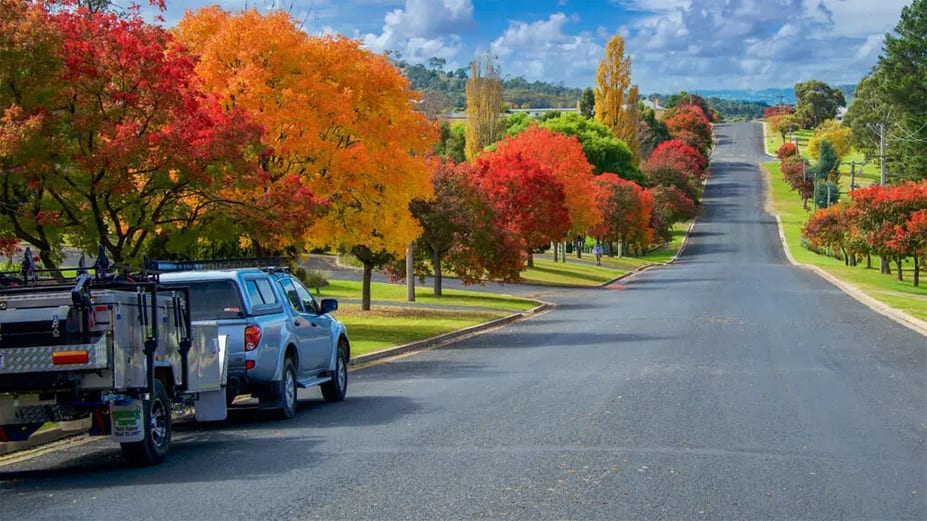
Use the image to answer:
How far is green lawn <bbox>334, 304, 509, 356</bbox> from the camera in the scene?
26953 millimetres

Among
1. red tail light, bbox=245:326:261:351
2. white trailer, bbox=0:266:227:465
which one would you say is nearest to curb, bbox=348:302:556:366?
red tail light, bbox=245:326:261:351

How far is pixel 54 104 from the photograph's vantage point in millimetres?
18750

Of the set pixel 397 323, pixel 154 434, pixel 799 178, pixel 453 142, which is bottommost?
pixel 397 323

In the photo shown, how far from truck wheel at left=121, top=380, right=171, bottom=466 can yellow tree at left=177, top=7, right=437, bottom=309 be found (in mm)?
12520

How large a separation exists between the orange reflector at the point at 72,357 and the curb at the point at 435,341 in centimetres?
1237

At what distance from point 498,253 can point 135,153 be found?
2845 centimetres

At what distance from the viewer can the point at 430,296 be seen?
1865 inches

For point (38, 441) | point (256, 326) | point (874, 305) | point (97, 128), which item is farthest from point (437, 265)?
point (38, 441)

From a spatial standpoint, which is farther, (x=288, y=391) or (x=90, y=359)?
(x=288, y=391)

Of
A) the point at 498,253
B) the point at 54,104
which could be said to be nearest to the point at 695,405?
the point at 54,104

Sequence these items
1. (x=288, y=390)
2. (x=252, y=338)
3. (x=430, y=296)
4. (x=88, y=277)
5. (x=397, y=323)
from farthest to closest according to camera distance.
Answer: (x=430, y=296) → (x=397, y=323) → (x=288, y=390) → (x=252, y=338) → (x=88, y=277)

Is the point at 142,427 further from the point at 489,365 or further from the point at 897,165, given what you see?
the point at 897,165

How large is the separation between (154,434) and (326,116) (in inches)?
724

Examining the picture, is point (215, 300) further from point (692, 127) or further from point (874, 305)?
point (692, 127)
